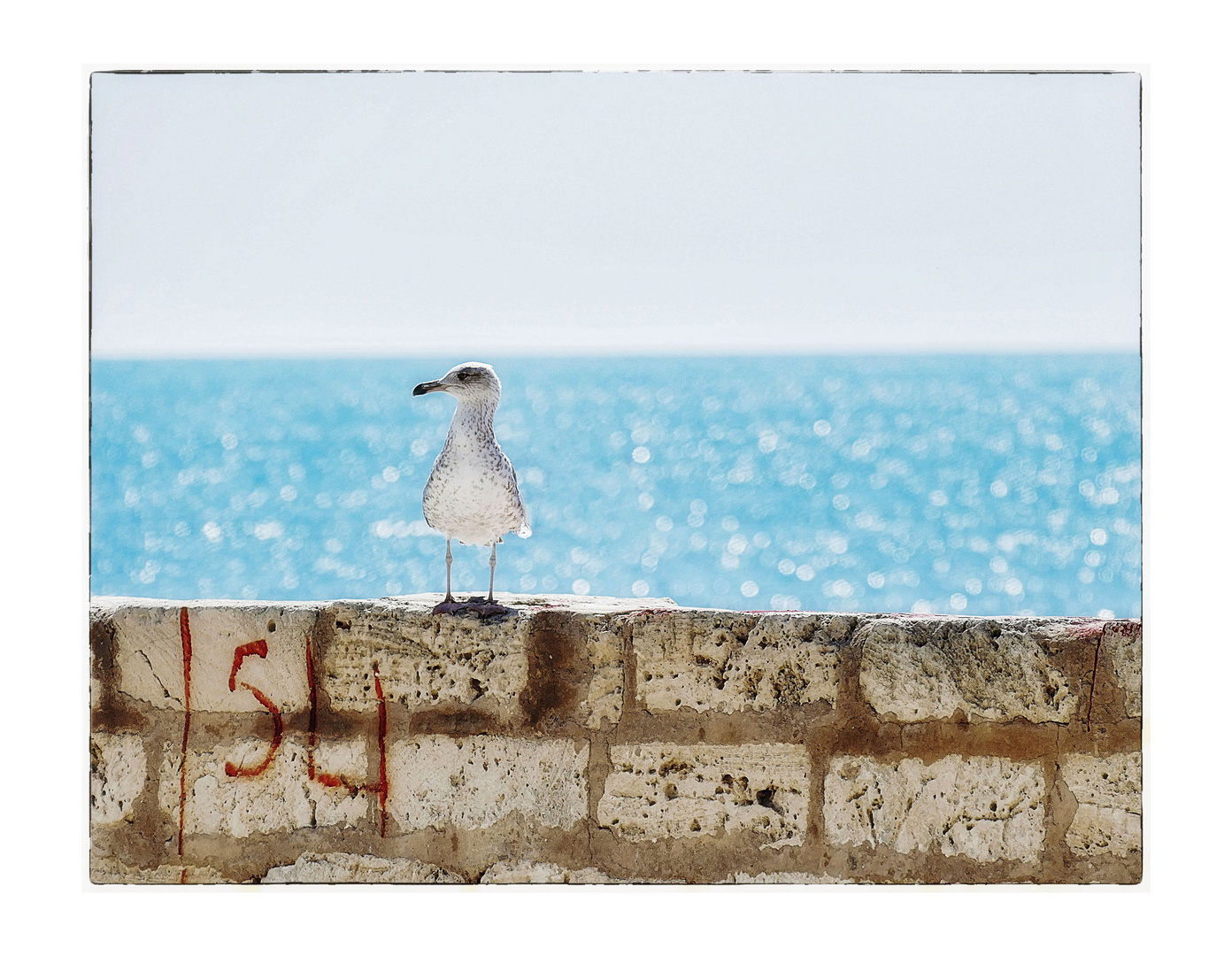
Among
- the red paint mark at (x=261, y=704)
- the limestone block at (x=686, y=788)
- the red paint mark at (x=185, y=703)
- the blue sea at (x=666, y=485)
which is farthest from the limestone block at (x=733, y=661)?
the blue sea at (x=666, y=485)

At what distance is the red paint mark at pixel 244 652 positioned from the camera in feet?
9.01

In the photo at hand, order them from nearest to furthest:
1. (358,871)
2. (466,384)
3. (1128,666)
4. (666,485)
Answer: (1128,666) < (358,871) < (466,384) < (666,485)

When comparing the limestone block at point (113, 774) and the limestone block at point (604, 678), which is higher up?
the limestone block at point (604, 678)

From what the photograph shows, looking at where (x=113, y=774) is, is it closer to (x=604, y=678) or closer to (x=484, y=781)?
(x=484, y=781)

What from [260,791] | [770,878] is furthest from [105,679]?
[770,878]

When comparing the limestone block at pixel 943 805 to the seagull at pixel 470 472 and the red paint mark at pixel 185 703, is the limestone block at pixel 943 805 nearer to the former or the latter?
the seagull at pixel 470 472

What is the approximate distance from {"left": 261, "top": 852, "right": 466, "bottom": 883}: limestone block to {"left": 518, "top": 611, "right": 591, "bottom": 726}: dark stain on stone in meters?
0.43

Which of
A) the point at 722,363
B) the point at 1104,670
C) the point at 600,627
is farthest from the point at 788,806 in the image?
the point at 722,363

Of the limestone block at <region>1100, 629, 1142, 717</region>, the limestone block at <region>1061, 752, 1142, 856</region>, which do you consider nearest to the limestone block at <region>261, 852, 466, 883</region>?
the limestone block at <region>1061, 752, 1142, 856</region>

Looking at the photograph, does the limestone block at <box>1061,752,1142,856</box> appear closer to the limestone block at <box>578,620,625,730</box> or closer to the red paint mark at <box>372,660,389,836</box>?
the limestone block at <box>578,620,625,730</box>

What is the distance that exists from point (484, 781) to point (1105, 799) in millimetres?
1421

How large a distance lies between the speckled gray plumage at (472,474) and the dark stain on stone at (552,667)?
296mm

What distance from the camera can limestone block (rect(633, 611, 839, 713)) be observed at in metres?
2.70

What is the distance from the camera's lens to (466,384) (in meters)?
2.85
